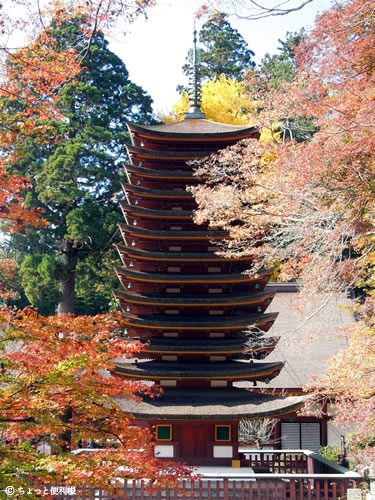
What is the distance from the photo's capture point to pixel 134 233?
13.8 m

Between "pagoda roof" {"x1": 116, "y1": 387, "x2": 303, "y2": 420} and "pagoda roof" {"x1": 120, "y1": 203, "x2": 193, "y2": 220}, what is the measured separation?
4.30 meters

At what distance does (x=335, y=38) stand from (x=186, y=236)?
6.65 metres

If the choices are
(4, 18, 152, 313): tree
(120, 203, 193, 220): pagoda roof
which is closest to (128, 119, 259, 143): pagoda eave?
(120, 203, 193, 220): pagoda roof

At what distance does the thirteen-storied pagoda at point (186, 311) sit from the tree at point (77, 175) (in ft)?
32.7

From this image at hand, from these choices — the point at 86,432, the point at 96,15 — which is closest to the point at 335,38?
the point at 96,15

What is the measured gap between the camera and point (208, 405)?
40.1ft

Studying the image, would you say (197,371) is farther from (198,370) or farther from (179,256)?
(179,256)

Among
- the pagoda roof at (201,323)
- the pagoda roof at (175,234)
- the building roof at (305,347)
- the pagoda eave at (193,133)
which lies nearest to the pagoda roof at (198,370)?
the pagoda roof at (201,323)

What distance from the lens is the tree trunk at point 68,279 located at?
25047 mm

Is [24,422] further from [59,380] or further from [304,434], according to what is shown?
[304,434]

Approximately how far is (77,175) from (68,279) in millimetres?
4928

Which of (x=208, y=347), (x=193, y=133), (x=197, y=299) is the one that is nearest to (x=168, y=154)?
(x=193, y=133)

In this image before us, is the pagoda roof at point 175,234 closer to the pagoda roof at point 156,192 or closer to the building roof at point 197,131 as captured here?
the pagoda roof at point 156,192

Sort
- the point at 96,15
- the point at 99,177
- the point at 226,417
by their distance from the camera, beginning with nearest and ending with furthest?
the point at 96,15, the point at 226,417, the point at 99,177
